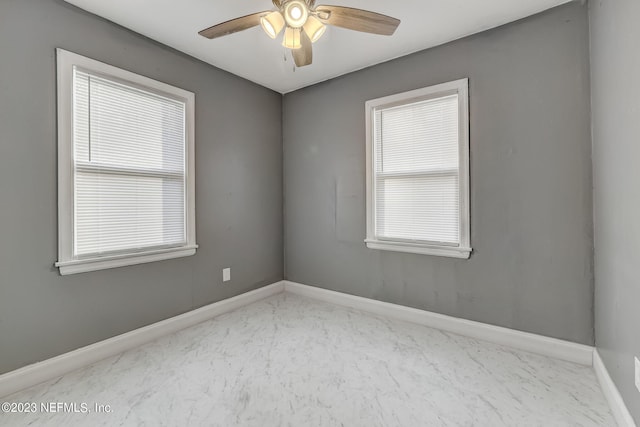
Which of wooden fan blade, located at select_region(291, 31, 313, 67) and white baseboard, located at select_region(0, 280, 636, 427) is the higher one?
wooden fan blade, located at select_region(291, 31, 313, 67)

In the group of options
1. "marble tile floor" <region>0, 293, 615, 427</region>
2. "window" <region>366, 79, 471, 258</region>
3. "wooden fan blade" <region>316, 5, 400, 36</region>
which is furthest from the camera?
"window" <region>366, 79, 471, 258</region>

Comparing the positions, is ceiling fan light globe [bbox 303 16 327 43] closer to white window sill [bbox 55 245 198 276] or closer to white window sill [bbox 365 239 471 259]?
white window sill [bbox 365 239 471 259]

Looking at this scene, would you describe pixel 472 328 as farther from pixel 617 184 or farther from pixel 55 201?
pixel 55 201

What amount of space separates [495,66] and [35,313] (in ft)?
12.2

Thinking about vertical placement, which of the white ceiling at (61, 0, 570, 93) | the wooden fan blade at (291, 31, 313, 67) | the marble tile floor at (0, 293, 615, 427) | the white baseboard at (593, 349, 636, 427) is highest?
the white ceiling at (61, 0, 570, 93)

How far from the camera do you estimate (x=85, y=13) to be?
2105 mm

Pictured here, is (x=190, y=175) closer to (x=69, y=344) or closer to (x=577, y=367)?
(x=69, y=344)

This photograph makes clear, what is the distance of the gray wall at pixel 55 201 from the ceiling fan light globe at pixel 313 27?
1.44 metres

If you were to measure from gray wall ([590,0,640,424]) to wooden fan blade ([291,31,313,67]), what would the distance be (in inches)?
63.2

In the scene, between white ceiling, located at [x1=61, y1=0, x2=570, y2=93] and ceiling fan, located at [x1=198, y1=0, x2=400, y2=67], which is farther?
white ceiling, located at [x1=61, y1=0, x2=570, y2=93]

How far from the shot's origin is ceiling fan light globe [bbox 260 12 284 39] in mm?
1748

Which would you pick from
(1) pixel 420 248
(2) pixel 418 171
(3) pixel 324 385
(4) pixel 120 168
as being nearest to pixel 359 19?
(2) pixel 418 171

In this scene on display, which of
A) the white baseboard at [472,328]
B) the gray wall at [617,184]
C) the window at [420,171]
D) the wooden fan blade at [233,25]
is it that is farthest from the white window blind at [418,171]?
the wooden fan blade at [233,25]

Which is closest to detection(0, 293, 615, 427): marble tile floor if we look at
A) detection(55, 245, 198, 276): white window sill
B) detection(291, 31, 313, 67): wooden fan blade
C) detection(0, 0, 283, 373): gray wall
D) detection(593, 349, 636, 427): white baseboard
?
detection(593, 349, 636, 427): white baseboard
